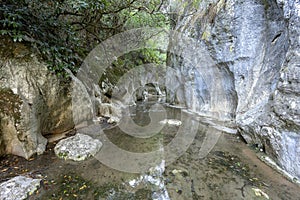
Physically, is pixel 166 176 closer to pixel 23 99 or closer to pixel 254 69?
pixel 23 99

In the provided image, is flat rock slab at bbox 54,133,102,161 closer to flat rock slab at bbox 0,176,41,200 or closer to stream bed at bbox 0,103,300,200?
stream bed at bbox 0,103,300,200

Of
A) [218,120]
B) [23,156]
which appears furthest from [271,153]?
[23,156]

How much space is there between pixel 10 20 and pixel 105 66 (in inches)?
225

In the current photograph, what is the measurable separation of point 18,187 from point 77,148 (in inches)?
51.9

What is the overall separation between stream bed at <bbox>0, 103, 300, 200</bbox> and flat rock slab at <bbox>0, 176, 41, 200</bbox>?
10cm

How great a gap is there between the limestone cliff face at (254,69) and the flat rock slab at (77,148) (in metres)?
3.98

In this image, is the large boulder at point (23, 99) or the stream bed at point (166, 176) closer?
the stream bed at point (166, 176)

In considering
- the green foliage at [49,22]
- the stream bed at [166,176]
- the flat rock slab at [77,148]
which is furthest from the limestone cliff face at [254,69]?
the green foliage at [49,22]

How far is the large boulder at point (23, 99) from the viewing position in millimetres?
2961

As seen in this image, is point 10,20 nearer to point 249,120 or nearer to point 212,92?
point 249,120

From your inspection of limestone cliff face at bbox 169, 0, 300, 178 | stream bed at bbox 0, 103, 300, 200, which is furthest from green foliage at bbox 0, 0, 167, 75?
limestone cliff face at bbox 169, 0, 300, 178

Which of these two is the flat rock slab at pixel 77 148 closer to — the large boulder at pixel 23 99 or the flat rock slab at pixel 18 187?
the large boulder at pixel 23 99

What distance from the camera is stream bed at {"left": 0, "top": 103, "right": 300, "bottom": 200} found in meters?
2.35

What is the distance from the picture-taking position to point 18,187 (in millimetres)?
2227
